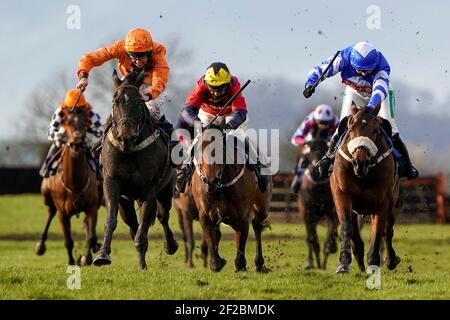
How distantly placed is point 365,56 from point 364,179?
162 cm

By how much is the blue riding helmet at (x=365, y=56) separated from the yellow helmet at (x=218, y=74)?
1.66 metres

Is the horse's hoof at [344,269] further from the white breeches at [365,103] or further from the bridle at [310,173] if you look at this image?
the bridle at [310,173]

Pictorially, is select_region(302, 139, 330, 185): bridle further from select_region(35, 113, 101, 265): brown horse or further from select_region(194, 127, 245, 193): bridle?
select_region(194, 127, 245, 193): bridle

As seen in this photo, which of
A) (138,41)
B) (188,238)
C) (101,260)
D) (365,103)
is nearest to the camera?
(101,260)

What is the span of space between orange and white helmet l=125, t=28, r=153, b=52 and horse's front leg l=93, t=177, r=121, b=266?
5.86 feet

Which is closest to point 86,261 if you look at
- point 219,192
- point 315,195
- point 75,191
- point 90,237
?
point 90,237

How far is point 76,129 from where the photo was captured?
16.0 metres

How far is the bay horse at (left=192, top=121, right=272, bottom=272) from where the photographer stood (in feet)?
40.4

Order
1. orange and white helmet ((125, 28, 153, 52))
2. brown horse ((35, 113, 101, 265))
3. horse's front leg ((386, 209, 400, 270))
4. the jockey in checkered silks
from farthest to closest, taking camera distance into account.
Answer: the jockey in checkered silks < brown horse ((35, 113, 101, 265)) < horse's front leg ((386, 209, 400, 270)) < orange and white helmet ((125, 28, 153, 52))

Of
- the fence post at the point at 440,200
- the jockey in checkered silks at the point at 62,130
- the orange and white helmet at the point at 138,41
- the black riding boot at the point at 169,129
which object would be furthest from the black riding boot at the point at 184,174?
the fence post at the point at 440,200

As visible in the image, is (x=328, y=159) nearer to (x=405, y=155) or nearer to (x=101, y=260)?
(x=405, y=155)

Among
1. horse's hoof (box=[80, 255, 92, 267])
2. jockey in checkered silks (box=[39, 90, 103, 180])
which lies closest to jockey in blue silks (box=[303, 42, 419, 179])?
horse's hoof (box=[80, 255, 92, 267])

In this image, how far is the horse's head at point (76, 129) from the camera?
1585 cm
